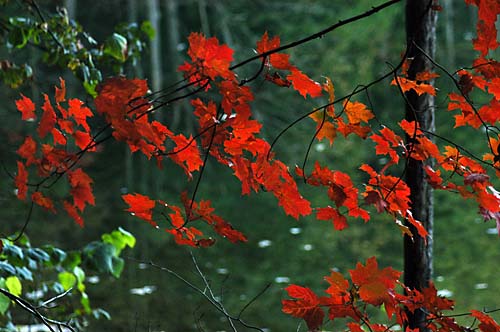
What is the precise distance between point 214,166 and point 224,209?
9.93ft

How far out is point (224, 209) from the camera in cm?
932

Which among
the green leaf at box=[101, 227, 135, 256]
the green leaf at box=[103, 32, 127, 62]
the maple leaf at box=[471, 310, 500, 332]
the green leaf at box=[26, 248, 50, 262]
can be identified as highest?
the green leaf at box=[103, 32, 127, 62]

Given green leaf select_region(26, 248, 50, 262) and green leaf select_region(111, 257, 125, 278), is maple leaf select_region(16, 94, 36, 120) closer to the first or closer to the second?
green leaf select_region(26, 248, 50, 262)

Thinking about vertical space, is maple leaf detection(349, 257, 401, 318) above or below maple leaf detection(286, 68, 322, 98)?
below

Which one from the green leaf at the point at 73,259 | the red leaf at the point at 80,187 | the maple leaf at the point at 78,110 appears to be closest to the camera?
the maple leaf at the point at 78,110

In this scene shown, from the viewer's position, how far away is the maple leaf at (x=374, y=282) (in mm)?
1956

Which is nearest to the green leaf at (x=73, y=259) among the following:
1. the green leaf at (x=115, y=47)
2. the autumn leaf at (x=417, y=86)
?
the green leaf at (x=115, y=47)

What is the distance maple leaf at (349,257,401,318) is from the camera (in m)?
1.96

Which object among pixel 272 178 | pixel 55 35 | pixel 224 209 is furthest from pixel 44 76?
pixel 272 178

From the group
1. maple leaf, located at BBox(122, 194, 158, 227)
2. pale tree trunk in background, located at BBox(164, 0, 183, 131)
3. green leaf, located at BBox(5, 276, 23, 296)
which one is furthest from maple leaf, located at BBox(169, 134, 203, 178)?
pale tree trunk in background, located at BBox(164, 0, 183, 131)

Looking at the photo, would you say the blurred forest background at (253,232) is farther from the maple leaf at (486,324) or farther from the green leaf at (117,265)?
the maple leaf at (486,324)

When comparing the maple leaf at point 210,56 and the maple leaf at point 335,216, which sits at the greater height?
the maple leaf at point 210,56

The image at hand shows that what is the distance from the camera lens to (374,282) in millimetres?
1976

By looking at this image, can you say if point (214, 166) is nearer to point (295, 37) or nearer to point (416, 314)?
point (295, 37)
